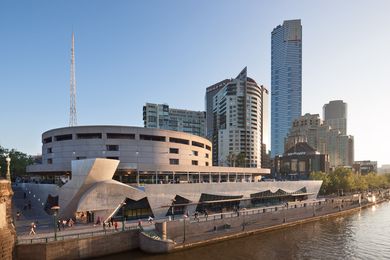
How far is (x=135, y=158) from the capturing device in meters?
73.6

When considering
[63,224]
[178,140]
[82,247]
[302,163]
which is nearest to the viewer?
[82,247]

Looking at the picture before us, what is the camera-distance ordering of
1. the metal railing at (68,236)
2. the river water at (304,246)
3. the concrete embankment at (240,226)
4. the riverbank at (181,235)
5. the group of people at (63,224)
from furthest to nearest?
the concrete embankment at (240,226), the group of people at (63,224), the river water at (304,246), the metal railing at (68,236), the riverbank at (181,235)

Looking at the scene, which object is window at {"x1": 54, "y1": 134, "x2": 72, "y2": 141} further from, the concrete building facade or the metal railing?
the concrete building facade

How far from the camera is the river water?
42.9m

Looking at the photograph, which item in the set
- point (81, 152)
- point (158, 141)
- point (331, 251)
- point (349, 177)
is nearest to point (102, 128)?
point (81, 152)

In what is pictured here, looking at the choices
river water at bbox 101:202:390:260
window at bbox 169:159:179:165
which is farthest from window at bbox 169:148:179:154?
river water at bbox 101:202:390:260

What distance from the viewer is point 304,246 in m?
48.7

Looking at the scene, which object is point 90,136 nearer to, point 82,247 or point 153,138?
point 153,138

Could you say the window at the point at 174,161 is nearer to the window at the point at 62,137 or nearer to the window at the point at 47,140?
the window at the point at 62,137

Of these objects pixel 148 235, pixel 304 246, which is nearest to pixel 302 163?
pixel 304 246

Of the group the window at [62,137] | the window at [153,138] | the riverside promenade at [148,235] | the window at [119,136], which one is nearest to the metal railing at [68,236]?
the riverside promenade at [148,235]

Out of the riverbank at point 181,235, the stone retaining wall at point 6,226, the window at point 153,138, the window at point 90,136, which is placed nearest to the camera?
the stone retaining wall at point 6,226

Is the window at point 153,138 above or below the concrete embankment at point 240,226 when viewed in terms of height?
above

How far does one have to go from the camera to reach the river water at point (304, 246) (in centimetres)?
4294
